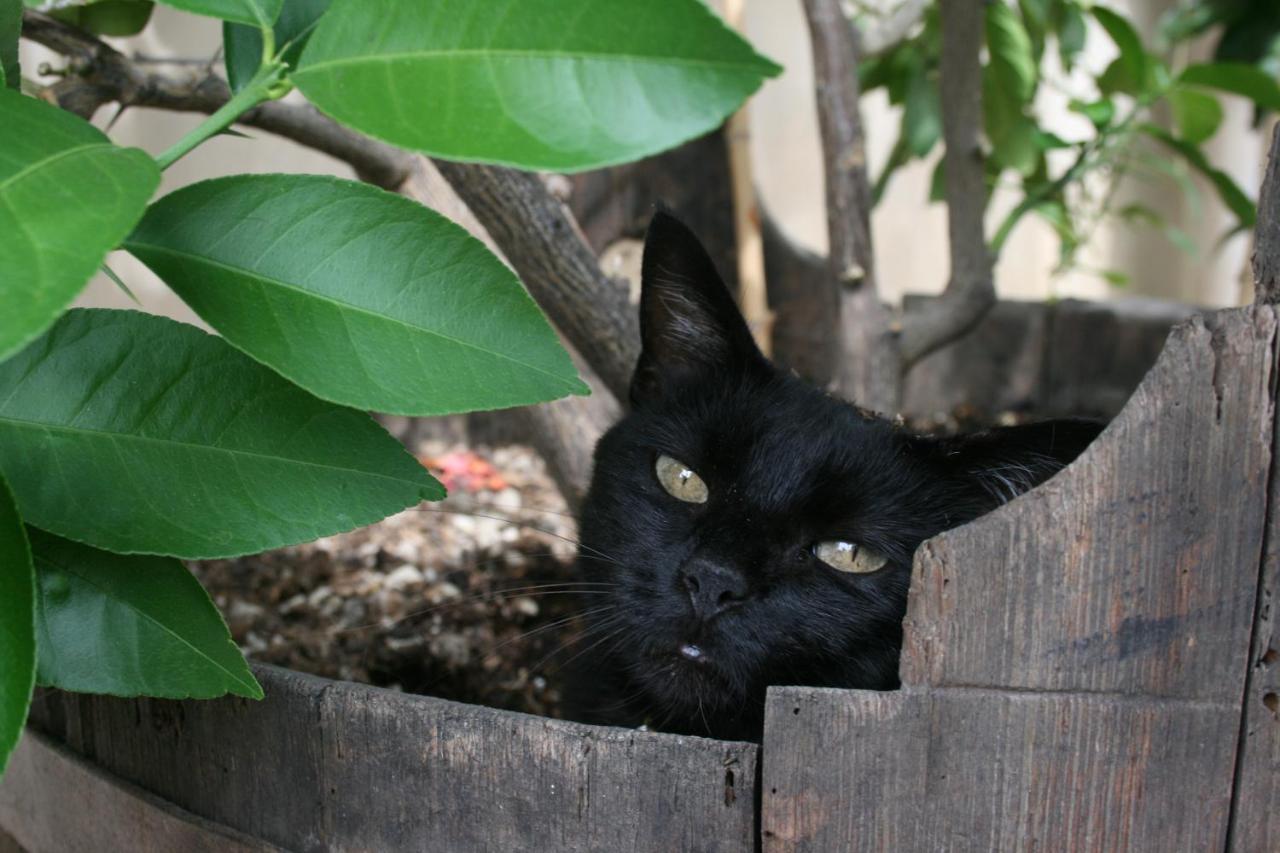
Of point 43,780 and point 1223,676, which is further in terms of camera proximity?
point 43,780

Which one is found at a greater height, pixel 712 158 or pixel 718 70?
pixel 712 158

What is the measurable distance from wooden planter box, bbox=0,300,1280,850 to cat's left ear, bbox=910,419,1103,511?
0.60 ft

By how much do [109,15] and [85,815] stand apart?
723 millimetres

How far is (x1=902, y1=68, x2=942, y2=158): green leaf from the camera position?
2.00 metres

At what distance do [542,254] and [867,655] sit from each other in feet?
1.86

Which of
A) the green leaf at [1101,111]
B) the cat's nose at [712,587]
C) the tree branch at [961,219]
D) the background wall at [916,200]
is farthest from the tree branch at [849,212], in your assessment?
the cat's nose at [712,587]

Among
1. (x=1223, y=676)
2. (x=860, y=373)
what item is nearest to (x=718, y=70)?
(x=1223, y=676)

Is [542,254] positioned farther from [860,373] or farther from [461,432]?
[461,432]

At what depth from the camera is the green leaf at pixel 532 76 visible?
21.8 inches

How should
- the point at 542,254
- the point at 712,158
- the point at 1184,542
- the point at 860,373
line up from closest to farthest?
the point at 1184,542, the point at 542,254, the point at 860,373, the point at 712,158

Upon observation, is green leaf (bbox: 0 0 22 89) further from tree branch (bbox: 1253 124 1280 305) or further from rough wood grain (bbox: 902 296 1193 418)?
rough wood grain (bbox: 902 296 1193 418)

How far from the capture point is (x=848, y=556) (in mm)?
971

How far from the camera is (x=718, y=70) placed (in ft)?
1.82

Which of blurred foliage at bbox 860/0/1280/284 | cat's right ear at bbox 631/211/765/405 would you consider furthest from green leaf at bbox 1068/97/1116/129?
cat's right ear at bbox 631/211/765/405
